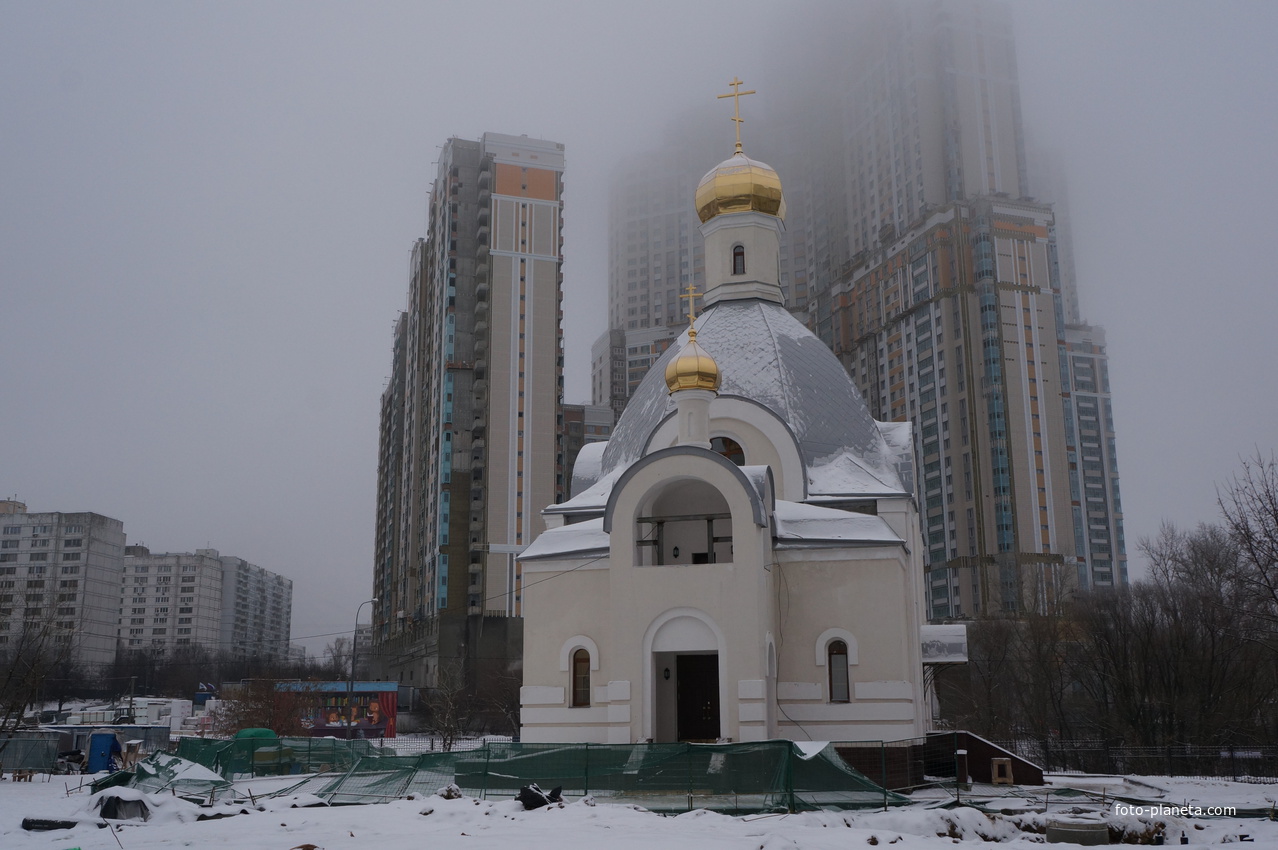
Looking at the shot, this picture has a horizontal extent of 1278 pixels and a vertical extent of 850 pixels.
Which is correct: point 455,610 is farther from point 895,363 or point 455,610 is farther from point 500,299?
point 895,363

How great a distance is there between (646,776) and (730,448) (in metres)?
8.61

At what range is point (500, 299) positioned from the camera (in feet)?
218

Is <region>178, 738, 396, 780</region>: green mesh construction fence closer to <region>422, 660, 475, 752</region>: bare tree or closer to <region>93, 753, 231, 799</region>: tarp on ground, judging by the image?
<region>93, 753, 231, 799</region>: tarp on ground

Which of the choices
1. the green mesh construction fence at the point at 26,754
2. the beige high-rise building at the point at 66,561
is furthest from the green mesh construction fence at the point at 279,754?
the beige high-rise building at the point at 66,561

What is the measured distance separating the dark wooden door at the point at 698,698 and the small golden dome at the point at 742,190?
11741mm

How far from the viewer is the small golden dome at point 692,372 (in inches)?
816

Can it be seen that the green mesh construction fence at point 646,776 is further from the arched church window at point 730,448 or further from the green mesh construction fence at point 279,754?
the arched church window at point 730,448

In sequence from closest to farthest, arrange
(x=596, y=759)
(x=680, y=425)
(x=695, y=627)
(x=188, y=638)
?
(x=596, y=759)
(x=695, y=627)
(x=680, y=425)
(x=188, y=638)

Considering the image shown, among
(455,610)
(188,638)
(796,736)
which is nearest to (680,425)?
(796,736)

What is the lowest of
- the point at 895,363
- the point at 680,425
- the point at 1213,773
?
the point at 1213,773

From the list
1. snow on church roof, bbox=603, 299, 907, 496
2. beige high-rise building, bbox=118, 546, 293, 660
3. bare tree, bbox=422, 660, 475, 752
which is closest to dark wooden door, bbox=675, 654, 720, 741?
snow on church roof, bbox=603, 299, 907, 496

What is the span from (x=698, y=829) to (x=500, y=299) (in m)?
56.8

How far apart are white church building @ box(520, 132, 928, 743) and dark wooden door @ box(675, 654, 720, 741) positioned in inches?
1.0

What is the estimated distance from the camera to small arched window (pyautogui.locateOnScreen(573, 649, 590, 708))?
20234mm
